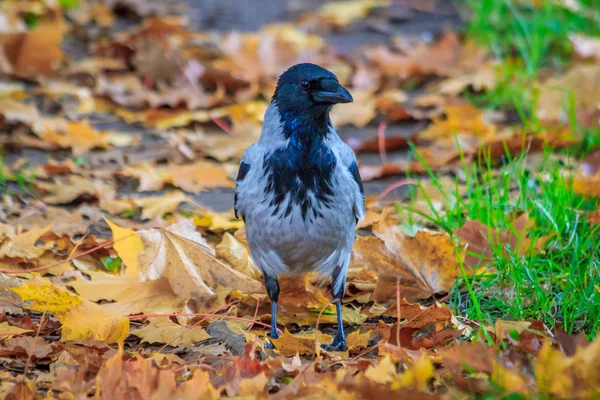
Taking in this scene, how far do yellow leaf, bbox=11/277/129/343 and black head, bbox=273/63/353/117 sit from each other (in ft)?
3.73

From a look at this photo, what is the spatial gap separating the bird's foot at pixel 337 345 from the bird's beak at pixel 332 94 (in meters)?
0.99

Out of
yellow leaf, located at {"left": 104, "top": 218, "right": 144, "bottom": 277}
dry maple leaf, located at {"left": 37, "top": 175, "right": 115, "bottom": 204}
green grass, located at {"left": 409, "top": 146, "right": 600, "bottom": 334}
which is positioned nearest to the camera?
green grass, located at {"left": 409, "top": 146, "right": 600, "bottom": 334}

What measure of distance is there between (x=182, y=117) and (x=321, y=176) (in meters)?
2.90

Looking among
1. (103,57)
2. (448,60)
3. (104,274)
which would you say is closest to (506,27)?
(448,60)

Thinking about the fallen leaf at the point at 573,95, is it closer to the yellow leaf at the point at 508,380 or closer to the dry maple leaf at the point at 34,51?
the yellow leaf at the point at 508,380

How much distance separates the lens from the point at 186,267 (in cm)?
370

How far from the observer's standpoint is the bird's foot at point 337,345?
11.1ft

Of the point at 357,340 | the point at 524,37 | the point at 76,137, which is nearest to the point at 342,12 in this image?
the point at 524,37

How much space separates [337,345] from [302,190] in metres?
0.66

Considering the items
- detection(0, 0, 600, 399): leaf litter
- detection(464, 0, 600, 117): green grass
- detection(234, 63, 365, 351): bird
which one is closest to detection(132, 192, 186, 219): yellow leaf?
detection(0, 0, 600, 399): leaf litter

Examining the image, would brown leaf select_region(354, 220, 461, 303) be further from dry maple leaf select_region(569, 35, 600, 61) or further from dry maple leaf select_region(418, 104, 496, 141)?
dry maple leaf select_region(569, 35, 600, 61)

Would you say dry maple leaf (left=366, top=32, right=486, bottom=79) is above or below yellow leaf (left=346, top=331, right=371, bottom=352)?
above

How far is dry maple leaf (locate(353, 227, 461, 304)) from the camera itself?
11.9ft

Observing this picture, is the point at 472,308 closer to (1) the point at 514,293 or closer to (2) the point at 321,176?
(1) the point at 514,293
